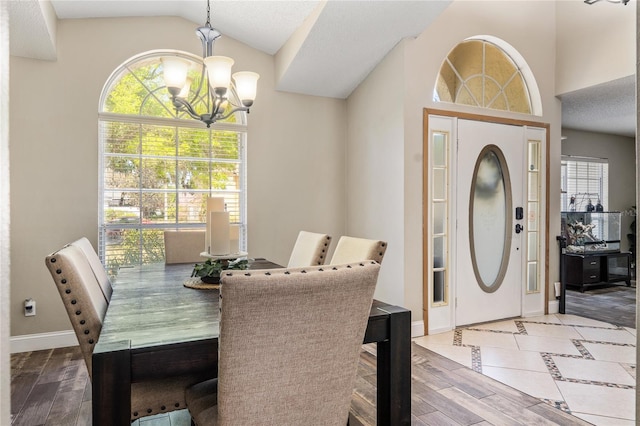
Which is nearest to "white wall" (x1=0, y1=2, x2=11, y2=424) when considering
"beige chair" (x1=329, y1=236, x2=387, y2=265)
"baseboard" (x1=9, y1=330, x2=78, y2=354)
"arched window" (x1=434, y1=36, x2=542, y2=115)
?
"beige chair" (x1=329, y1=236, x2=387, y2=265)

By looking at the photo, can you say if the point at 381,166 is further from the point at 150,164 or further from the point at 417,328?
the point at 150,164

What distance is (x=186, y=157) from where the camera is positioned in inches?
150

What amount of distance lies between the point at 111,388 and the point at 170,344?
0.61 ft

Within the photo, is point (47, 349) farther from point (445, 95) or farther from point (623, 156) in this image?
point (623, 156)

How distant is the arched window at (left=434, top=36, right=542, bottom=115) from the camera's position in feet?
12.4

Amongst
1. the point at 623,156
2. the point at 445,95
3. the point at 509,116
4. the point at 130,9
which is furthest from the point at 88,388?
the point at 623,156

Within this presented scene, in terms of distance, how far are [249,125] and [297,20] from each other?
1103 millimetres

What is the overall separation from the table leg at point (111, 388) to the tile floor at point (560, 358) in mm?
2383

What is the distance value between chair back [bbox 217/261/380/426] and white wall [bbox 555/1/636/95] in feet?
12.9

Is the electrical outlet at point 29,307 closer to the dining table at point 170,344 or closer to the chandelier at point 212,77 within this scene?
the dining table at point 170,344

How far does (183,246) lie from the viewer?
310cm

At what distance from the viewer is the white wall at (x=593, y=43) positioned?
11.9 ft

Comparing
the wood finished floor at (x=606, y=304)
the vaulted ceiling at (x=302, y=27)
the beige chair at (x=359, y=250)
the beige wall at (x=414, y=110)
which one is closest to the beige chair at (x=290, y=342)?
the beige chair at (x=359, y=250)

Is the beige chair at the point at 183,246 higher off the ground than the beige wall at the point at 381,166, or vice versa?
the beige wall at the point at 381,166
